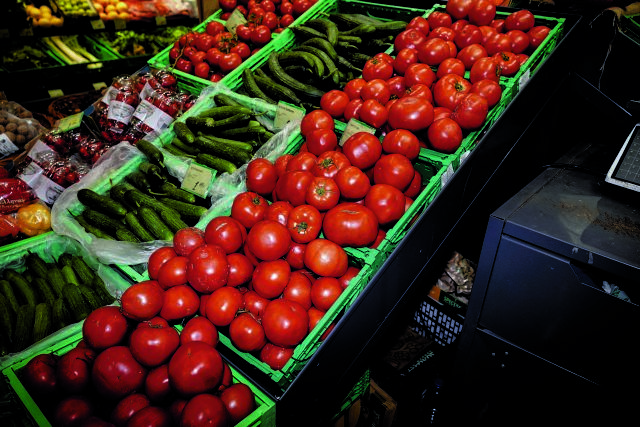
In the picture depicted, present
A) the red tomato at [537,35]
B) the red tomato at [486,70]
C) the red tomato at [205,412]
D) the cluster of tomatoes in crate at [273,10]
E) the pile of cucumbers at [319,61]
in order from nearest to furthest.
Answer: the red tomato at [205,412], the red tomato at [486,70], the red tomato at [537,35], the pile of cucumbers at [319,61], the cluster of tomatoes in crate at [273,10]

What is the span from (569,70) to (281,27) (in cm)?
275

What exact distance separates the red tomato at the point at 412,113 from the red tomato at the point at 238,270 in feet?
3.75

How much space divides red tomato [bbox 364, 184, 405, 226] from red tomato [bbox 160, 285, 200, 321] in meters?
0.96

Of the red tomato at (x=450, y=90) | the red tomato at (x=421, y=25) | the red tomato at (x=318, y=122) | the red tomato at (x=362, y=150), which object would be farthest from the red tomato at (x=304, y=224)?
the red tomato at (x=421, y=25)

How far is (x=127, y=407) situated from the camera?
137cm

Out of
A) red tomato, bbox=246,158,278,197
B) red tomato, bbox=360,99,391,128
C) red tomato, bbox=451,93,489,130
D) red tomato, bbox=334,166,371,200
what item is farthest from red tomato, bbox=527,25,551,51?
red tomato, bbox=246,158,278,197

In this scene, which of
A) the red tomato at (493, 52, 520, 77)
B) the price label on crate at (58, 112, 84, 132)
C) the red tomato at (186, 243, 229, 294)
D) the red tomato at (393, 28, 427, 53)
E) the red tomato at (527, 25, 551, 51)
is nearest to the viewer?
the red tomato at (186, 243, 229, 294)

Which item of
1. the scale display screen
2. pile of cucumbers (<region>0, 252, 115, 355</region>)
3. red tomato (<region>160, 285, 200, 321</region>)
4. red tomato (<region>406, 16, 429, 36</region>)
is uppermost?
red tomato (<region>406, 16, 429, 36</region>)

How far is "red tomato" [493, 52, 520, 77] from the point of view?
7.98 feet

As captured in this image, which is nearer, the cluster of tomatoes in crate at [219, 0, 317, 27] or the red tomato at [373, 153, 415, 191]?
the red tomato at [373, 153, 415, 191]

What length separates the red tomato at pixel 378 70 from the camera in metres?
2.57

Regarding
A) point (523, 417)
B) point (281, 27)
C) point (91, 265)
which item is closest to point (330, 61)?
point (281, 27)

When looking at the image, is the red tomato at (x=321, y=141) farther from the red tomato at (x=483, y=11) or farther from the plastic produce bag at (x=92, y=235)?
the red tomato at (x=483, y=11)

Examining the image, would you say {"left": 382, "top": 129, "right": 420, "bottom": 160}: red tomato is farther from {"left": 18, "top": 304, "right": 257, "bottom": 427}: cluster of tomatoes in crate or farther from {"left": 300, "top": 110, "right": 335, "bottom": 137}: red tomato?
{"left": 18, "top": 304, "right": 257, "bottom": 427}: cluster of tomatoes in crate
